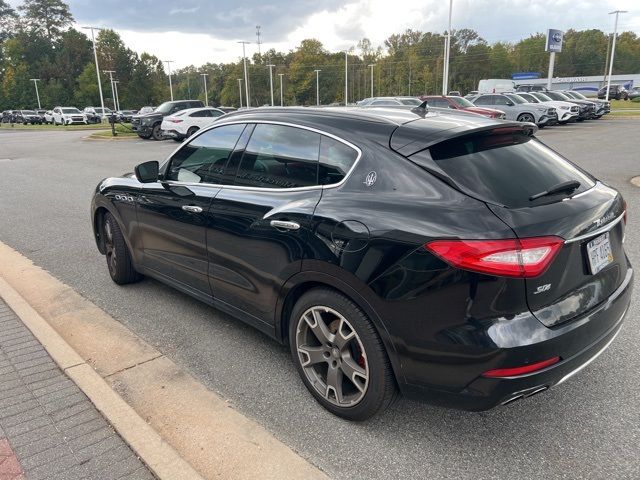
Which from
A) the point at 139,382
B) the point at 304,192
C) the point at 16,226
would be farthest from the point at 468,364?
the point at 16,226

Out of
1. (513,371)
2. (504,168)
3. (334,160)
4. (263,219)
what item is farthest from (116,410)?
(504,168)

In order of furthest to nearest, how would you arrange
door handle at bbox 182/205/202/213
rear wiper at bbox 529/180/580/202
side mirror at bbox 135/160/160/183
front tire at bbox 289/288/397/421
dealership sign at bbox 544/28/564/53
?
dealership sign at bbox 544/28/564/53, side mirror at bbox 135/160/160/183, door handle at bbox 182/205/202/213, front tire at bbox 289/288/397/421, rear wiper at bbox 529/180/580/202

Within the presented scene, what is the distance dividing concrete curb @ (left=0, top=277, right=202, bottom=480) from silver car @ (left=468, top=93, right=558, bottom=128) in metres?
24.1

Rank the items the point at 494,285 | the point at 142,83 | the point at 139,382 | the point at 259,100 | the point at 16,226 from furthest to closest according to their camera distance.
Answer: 1. the point at 259,100
2. the point at 142,83
3. the point at 16,226
4. the point at 139,382
5. the point at 494,285

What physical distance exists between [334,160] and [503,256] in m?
1.14

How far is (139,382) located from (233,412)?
0.79 meters

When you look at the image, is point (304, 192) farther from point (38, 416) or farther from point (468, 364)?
point (38, 416)

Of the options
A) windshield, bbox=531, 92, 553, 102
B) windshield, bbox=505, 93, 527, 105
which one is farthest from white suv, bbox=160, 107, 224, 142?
windshield, bbox=531, 92, 553, 102

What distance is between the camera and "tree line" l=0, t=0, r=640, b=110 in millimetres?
91875

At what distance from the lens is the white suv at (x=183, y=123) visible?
22.7 m

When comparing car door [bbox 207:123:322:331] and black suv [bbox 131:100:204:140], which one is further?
black suv [bbox 131:100:204:140]

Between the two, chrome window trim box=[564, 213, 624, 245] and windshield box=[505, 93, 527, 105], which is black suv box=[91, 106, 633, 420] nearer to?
chrome window trim box=[564, 213, 624, 245]

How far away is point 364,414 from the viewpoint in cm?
271

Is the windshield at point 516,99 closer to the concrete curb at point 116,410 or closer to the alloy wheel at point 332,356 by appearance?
the alloy wheel at point 332,356
